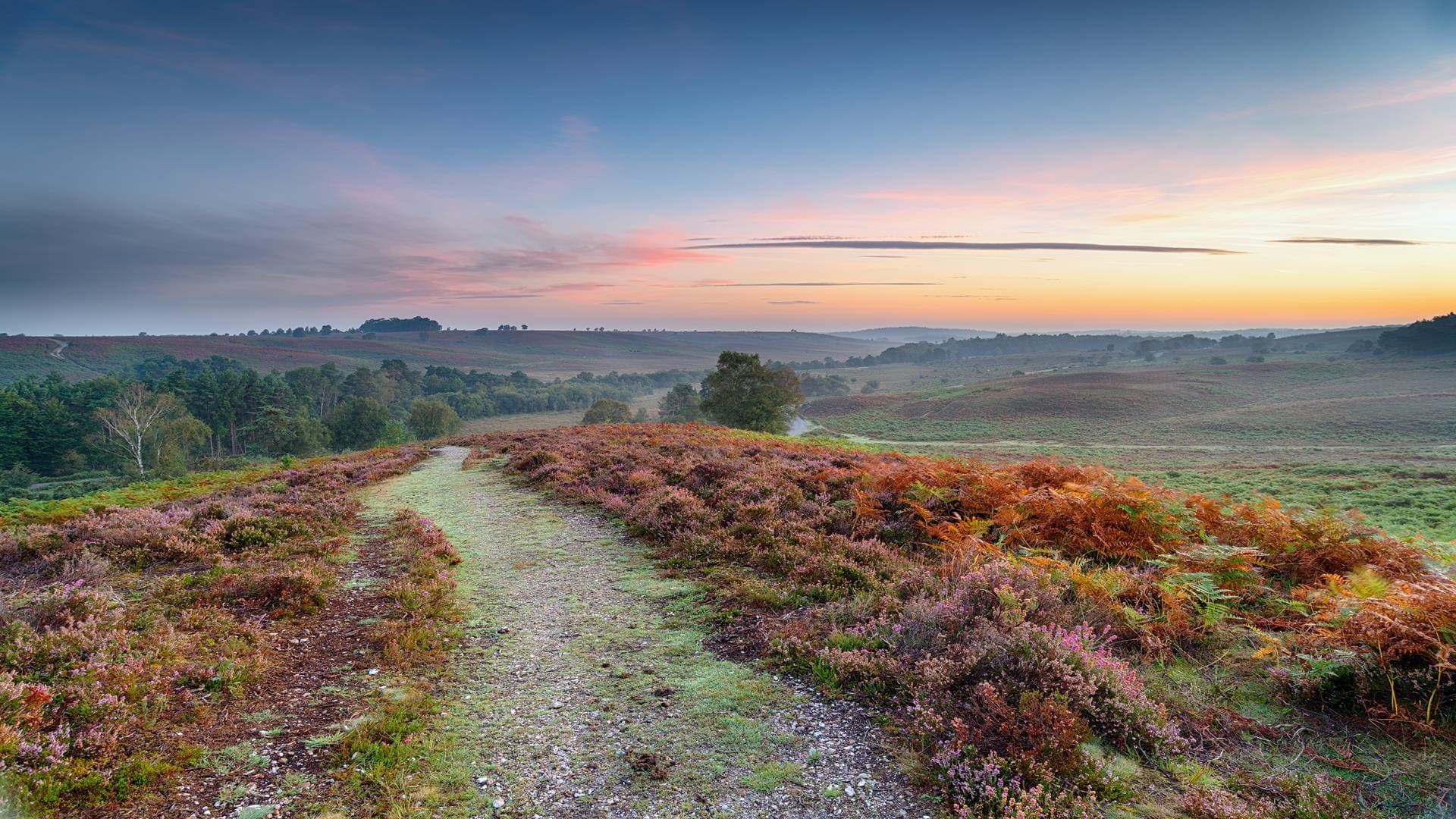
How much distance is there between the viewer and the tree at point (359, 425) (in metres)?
81.3

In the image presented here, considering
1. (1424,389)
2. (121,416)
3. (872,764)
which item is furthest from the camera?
(1424,389)

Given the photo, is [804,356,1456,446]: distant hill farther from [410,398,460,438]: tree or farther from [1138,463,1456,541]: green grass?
[410,398,460,438]: tree

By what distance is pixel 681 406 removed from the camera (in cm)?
10375

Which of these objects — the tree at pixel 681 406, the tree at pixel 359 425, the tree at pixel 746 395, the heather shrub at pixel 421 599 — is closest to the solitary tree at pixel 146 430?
the tree at pixel 359 425

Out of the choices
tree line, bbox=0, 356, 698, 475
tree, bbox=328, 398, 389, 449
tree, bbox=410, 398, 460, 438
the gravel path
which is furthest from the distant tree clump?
tree, bbox=328, 398, 389, 449

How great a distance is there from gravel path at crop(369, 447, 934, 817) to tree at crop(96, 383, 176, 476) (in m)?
69.7

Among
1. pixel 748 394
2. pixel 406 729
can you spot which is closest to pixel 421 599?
pixel 406 729

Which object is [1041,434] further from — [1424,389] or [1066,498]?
[1066,498]

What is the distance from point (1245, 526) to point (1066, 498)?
248 centimetres

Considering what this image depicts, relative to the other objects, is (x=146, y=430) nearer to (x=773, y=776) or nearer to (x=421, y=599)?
(x=421, y=599)

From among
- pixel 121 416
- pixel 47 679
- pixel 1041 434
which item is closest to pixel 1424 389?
pixel 1041 434

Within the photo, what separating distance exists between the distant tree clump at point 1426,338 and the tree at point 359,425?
22605 centimetres

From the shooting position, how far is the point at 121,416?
58.0 m

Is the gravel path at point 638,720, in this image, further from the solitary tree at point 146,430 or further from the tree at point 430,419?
the tree at point 430,419
